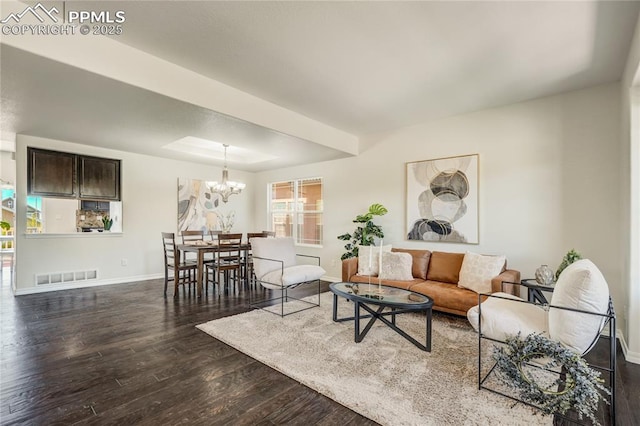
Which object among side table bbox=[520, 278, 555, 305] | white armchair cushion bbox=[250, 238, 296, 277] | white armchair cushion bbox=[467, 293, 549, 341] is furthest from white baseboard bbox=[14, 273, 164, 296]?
side table bbox=[520, 278, 555, 305]

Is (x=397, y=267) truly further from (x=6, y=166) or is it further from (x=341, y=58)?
(x=6, y=166)

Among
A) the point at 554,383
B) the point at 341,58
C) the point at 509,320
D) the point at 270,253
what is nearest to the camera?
the point at 554,383

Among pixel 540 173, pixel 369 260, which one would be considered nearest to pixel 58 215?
pixel 369 260

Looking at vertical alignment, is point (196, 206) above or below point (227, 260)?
above

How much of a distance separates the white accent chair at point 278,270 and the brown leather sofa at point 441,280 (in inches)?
25.9

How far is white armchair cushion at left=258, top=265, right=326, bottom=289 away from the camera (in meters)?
3.63

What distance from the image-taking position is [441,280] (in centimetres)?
388

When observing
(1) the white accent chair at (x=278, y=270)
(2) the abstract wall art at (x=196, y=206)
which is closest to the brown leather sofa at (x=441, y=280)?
(1) the white accent chair at (x=278, y=270)

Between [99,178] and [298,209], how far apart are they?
3.79 meters

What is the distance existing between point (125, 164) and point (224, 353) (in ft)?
15.1

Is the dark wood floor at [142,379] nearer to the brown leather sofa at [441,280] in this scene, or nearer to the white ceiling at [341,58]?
the brown leather sofa at [441,280]

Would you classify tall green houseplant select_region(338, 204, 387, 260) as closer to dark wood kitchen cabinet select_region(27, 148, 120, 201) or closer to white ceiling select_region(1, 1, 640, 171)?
white ceiling select_region(1, 1, 640, 171)

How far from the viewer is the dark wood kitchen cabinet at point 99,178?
199 inches

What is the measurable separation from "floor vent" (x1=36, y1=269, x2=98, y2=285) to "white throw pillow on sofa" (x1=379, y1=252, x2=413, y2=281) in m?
5.01
